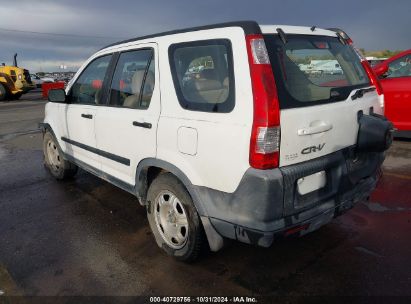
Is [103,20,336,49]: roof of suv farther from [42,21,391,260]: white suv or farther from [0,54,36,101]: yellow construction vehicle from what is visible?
[0,54,36,101]: yellow construction vehicle

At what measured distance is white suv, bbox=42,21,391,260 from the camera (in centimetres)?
236

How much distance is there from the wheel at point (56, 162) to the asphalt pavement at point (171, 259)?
27.1 inches

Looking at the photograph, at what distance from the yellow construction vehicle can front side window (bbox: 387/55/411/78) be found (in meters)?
20.8

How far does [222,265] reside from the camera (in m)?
3.06

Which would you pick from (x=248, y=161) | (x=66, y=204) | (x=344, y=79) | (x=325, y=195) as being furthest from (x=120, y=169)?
(x=344, y=79)

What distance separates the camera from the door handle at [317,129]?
2436mm

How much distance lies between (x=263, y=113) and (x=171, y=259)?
65.4 inches

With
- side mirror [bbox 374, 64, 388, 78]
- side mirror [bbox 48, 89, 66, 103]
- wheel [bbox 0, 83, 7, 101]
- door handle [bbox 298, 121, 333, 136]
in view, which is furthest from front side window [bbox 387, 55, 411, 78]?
wheel [bbox 0, 83, 7, 101]

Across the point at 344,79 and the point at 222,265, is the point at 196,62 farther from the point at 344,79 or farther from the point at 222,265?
the point at 222,265

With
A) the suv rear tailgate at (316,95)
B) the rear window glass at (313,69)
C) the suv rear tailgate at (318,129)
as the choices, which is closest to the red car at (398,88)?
the rear window glass at (313,69)

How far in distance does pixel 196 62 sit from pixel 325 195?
1.42 meters

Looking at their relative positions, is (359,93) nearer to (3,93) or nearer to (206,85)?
(206,85)

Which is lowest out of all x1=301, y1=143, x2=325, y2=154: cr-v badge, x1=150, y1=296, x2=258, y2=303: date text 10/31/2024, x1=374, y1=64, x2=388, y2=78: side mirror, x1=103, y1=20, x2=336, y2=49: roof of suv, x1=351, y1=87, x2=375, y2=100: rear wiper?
x1=150, y1=296, x2=258, y2=303: date text 10/31/2024

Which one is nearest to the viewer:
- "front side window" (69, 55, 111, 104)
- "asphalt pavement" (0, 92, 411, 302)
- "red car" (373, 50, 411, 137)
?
"asphalt pavement" (0, 92, 411, 302)
